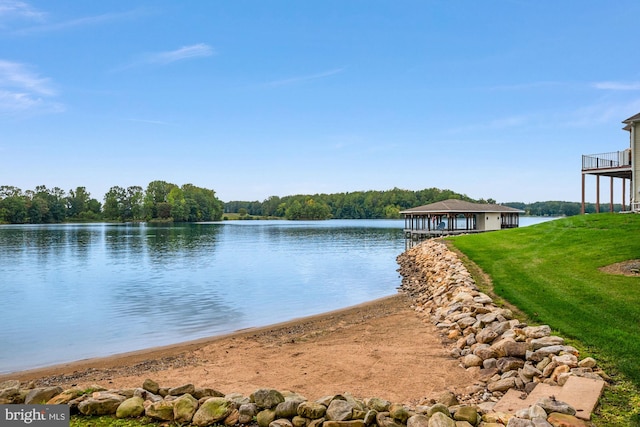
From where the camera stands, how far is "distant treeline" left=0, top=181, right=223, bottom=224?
128 meters

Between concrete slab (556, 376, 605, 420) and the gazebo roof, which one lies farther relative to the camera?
the gazebo roof

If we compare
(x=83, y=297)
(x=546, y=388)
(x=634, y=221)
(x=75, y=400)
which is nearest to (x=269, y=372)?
(x=75, y=400)

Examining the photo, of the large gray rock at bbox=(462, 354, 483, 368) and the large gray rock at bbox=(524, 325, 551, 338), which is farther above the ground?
the large gray rock at bbox=(524, 325, 551, 338)

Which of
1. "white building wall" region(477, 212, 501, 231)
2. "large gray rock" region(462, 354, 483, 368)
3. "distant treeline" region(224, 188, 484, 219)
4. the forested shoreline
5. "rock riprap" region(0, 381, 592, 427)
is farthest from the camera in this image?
"distant treeline" region(224, 188, 484, 219)

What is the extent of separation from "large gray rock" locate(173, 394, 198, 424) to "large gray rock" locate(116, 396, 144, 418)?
1.30ft

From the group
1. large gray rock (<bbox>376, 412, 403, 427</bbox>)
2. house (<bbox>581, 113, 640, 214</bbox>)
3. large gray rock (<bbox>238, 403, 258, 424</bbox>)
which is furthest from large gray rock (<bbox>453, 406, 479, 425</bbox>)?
house (<bbox>581, 113, 640, 214</bbox>)

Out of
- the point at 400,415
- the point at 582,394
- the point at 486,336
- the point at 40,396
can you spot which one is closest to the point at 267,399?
the point at 400,415

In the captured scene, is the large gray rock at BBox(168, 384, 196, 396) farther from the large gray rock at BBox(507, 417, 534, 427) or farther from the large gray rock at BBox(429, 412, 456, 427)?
the large gray rock at BBox(507, 417, 534, 427)

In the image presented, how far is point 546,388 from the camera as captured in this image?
5.64 m

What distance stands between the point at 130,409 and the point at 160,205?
141 m

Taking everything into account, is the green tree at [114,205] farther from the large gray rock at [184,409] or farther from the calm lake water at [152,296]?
the large gray rock at [184,409]

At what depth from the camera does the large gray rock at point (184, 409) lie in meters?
5.03

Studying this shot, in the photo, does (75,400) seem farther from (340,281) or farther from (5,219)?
(5,219)

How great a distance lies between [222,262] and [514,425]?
2832cm
